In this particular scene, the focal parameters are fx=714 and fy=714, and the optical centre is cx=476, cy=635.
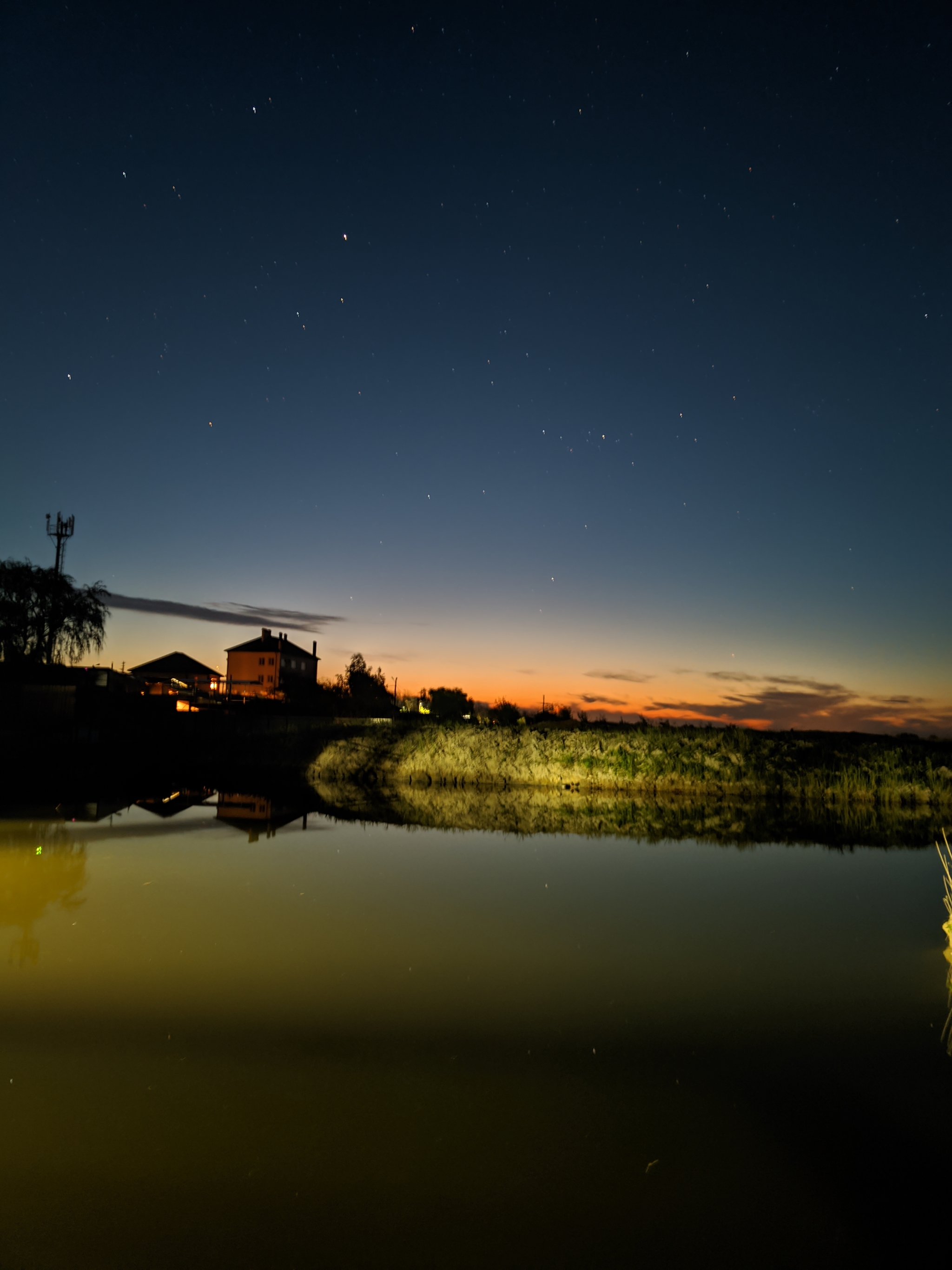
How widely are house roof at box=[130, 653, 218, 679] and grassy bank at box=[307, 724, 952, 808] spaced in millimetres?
52736

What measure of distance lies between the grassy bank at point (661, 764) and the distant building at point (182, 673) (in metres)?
32.9

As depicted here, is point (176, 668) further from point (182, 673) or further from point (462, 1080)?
point (462, 1080)

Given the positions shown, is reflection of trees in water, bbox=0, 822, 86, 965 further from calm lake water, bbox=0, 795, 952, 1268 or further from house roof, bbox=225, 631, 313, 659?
house roof, bbox=225, 631, 313, 659

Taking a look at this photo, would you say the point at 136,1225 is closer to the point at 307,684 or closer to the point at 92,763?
the point at 92,763

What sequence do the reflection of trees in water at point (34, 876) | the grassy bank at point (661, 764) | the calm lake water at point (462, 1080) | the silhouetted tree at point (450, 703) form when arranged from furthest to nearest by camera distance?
1. the silhouetted tree at point (450, 703)
2. the grassy bank at point (661, 764)
3. the reflection of trees in water at point (34, 876)
4. the calm lake water at point (462, 1080)

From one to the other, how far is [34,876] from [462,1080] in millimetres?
7627

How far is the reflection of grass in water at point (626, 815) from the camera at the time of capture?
1497cm

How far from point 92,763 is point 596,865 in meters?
22.5

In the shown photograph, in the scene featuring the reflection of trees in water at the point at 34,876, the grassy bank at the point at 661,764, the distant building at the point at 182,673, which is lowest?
the reflection of trees in water at the point at 34,876

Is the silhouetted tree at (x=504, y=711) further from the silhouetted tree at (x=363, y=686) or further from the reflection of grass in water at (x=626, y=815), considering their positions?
the reflection of grass in water at (x=626, y=815)

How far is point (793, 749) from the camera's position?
23906 mm

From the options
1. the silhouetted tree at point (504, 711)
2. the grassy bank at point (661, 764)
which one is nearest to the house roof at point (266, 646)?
the silhouetted tree at point (504, 711)

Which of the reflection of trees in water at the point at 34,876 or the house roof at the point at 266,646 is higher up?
the house roof at the point at 266,646

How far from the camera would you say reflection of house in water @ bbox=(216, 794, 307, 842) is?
14180 millimetres
